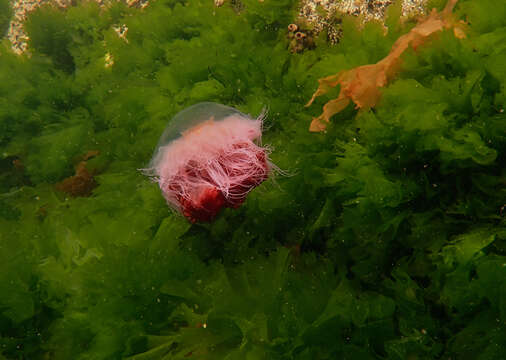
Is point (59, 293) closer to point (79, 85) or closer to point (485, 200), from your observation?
point (485, 200)

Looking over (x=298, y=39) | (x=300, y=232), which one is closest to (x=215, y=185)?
(x=300, y=232)

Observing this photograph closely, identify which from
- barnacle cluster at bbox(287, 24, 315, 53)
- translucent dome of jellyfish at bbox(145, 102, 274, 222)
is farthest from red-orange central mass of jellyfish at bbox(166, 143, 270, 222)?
barnacle cluster at bbox(287, 24, 315, 53)

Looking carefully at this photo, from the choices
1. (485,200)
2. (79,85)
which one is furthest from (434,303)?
(79,85)

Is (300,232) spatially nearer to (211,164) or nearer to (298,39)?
(211,164)

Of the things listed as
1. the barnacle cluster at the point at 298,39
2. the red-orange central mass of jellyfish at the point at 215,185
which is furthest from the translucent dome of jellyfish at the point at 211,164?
the barnacle cluster at the point at 298,39

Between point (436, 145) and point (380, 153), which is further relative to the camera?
point (380, 153)

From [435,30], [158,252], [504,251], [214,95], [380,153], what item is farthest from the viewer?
[214,95]

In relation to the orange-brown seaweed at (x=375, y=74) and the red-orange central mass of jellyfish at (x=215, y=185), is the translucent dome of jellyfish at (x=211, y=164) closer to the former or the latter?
the red-orange central mass of jellyfish at (x=215, y=185)
